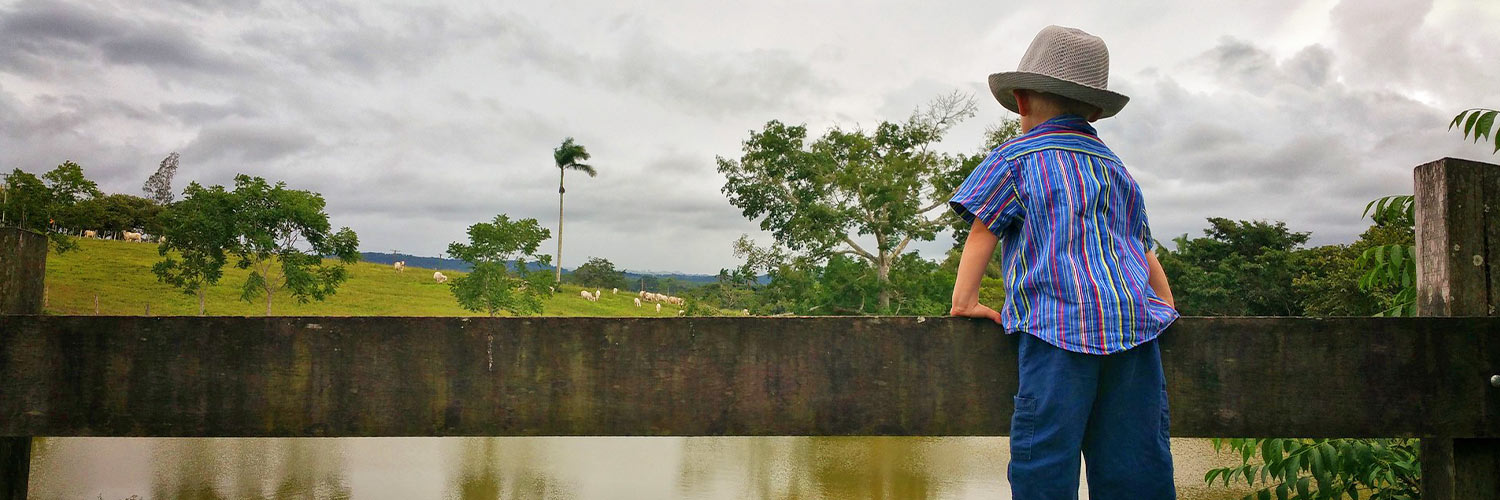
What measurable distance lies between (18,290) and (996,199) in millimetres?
1492

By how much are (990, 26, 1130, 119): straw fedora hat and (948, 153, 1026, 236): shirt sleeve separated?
0.16m

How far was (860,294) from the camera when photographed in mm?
17344

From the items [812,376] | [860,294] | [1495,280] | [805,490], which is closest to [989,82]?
[812,376]

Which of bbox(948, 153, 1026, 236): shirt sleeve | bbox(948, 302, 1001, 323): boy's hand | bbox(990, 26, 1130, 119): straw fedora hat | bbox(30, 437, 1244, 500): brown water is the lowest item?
bbox(30, 437, 1244, 500): brown water

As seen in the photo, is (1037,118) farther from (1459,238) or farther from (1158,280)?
(1459,238)

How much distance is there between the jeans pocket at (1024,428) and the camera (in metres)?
1.27

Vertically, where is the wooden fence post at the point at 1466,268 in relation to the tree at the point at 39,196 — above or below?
below

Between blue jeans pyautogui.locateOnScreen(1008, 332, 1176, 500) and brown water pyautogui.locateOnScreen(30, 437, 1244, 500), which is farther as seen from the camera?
brown water pyautogui.locateOnScreen(30, 437, 1244, 500)

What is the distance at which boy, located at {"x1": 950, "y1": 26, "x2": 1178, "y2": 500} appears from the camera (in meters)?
1.27

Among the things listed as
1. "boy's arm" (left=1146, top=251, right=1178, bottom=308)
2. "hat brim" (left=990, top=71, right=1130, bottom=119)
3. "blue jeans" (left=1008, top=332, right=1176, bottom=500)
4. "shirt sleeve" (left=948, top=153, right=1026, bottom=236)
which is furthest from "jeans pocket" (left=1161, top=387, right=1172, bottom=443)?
"hat brim" (left=990, top=71, right=1130, bottom=119)

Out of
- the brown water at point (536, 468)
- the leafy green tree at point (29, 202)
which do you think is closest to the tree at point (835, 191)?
the brown water at point (536, 468)

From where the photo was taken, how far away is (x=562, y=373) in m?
1.37

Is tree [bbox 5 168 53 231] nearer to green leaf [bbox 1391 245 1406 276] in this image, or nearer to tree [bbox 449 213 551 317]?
tree [bbox 449 213 551 317]

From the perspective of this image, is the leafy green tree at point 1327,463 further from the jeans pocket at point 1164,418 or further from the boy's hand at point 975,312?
the boy's hand at point 975,312
